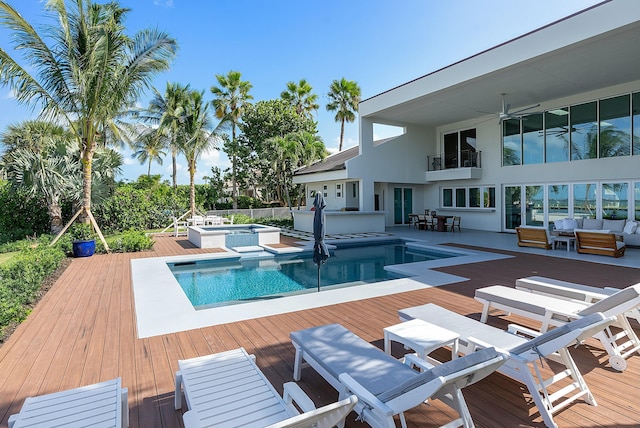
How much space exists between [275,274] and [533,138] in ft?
44.3

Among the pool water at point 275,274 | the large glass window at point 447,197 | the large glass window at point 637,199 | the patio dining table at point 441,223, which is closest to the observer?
the pool water at point 275,274

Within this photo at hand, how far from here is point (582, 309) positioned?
4.22 meters

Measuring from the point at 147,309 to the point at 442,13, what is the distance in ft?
44.9

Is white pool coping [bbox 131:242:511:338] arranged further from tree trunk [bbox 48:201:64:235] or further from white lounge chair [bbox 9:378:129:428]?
tree trunk [bbox 48:201:64:235]

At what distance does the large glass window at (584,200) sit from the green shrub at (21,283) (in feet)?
56.9

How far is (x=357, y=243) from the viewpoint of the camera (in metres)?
14.1

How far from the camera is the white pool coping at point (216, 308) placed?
5191 mm

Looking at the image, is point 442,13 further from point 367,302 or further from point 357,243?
point 367,302

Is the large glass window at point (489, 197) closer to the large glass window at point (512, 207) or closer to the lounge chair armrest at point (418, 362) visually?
the large glass window at point (512, 207)

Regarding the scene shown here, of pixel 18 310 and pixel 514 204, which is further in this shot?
pixel 514 204

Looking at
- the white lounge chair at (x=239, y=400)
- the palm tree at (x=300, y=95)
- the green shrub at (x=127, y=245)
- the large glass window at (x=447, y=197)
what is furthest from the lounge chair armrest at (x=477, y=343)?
the palm tree at (x=300, y=95)

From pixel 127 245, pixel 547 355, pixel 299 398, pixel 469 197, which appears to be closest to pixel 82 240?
pixel 127 245

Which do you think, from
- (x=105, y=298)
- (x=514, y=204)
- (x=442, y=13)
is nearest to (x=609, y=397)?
(x=105, y=298)

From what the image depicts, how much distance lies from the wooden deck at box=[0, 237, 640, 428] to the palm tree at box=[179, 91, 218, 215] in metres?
12.6
